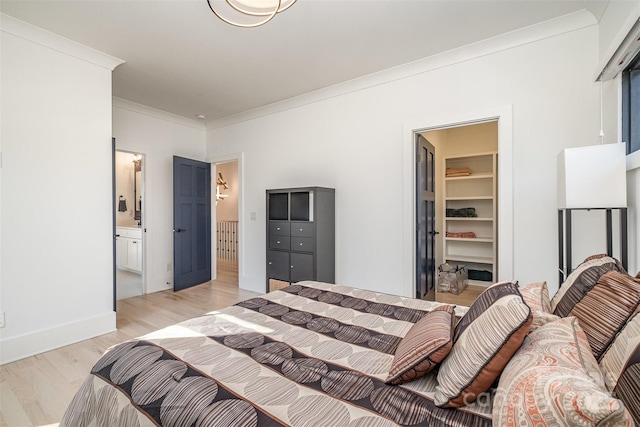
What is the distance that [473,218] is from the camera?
4.54 metres

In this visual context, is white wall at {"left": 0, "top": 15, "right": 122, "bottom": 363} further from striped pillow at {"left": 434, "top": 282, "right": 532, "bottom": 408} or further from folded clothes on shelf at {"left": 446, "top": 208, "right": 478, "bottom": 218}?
folded clothes on shelf at {"left": 446, "top": 208, "right": 478, "bottom": 218}

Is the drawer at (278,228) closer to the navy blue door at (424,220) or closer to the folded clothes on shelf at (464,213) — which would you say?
the navy blue door at (424,220)

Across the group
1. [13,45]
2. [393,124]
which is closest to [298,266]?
[393,124]

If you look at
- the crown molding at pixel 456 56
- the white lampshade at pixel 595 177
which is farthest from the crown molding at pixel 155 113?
the white lampshade at pixel 595 177

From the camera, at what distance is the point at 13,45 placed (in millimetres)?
2467

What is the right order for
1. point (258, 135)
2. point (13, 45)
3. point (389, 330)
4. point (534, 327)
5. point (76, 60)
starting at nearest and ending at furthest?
point (534, 327), point (389, 330), point (13, 45), point (76, 60), point (258, 135)

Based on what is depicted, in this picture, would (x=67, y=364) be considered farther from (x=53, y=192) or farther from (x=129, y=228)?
(x=129, y=228)

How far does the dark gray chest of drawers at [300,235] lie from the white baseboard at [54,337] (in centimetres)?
179

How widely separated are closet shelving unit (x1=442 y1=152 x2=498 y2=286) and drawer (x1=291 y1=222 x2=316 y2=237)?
252cm

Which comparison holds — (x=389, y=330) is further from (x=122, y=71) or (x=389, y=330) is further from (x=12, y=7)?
(x=122, y=71)

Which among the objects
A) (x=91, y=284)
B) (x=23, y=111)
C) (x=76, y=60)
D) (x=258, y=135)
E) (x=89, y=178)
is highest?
(x=76, y=60)

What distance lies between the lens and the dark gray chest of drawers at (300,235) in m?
3.47

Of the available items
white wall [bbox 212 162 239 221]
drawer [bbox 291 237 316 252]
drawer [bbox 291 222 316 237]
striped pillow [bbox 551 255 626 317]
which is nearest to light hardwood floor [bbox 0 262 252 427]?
drawer [bbox 291 237 316 252]

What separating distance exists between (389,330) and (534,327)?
0.64 metres
